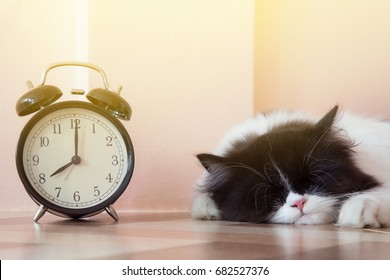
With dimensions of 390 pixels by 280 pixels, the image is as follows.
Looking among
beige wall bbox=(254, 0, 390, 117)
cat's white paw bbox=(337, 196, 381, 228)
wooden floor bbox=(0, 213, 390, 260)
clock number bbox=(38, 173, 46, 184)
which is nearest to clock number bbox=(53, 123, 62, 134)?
clock number bbox=(38, 173, 46, 184)

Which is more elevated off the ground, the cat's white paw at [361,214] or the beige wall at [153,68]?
the beige wall at [153,68]

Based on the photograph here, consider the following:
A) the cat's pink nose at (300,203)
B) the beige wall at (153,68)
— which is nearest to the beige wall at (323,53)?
the beige wall at (153,68)

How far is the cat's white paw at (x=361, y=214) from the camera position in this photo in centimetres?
119

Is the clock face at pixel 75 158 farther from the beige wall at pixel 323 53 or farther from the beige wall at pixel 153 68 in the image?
the beige wall at pixel 323 53

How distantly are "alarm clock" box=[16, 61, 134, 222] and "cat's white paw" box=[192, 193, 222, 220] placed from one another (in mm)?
261

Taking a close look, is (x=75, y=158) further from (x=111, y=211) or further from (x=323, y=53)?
(x=323, y=53)

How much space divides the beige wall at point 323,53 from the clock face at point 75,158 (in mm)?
897

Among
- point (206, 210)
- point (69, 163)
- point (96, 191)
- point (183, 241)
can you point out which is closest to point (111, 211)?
point (96, 191)

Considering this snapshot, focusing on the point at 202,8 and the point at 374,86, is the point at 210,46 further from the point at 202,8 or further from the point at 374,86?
the point at 374,86

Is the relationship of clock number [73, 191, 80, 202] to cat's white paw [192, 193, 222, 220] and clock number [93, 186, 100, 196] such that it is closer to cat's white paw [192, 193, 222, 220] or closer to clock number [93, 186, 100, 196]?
clock number [93, 186, 100, 196]

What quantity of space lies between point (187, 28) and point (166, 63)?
16cm

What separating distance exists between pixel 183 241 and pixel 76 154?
52 cm

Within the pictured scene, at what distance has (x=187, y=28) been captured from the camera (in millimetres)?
1870

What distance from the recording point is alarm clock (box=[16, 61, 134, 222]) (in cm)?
133
